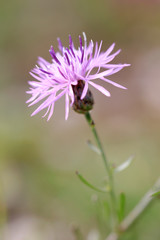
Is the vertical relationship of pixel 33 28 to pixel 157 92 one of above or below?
above

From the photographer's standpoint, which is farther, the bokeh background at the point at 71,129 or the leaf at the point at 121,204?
the bokeh background at the point at 71,129

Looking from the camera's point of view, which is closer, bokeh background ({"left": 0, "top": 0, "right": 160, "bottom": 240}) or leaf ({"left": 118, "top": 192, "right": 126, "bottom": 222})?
leaf ({"left": 118, "top": 192, "right": 126, "bottom": 222})

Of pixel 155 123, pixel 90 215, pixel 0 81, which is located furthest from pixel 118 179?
pixel 0 81

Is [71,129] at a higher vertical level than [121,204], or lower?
higher

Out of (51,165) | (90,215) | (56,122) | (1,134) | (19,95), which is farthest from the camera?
(19,95)

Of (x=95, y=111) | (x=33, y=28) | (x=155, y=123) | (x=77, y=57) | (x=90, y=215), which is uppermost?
(x=33, y=28)

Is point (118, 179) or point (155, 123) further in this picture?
point (155, 123)

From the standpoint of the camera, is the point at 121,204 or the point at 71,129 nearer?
the point at 121,204

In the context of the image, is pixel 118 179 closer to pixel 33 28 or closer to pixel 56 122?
pixel 56 122
